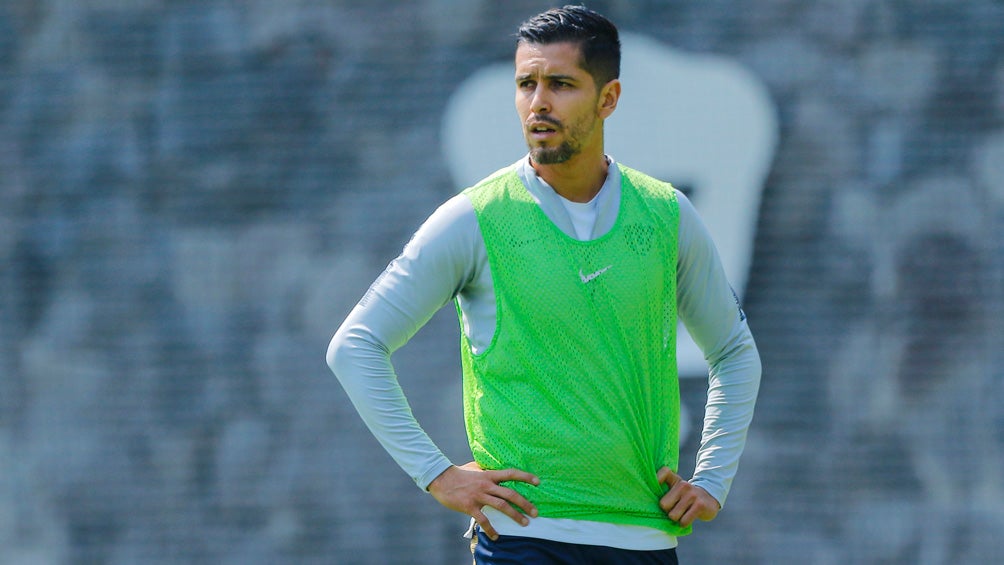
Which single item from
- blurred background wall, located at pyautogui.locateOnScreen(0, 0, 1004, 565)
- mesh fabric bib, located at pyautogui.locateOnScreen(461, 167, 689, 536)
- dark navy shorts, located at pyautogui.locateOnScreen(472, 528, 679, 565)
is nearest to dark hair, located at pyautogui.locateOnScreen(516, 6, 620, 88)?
mesh fabric bib, located at pyautogui.locateOnScreen(461, 167, 689, 536)

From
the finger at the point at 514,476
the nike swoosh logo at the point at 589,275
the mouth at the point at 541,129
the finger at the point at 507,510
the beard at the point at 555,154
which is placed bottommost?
the finger at the point at 507,510

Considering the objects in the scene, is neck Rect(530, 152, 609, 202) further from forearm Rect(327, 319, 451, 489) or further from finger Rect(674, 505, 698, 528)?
finger Rect(674, 505, 698, 528)

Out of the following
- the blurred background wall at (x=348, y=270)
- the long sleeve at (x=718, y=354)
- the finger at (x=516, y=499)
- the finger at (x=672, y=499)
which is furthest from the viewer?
the blurred background wall at (x=348, y=270)

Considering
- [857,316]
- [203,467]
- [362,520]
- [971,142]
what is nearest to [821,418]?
[857,316]

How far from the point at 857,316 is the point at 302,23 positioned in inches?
95.6

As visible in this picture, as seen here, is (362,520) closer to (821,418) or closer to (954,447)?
(821,418)

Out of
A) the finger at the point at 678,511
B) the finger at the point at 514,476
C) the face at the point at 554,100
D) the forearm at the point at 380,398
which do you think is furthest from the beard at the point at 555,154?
the finger at the point at 678,511

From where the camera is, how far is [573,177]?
2424 millimetres

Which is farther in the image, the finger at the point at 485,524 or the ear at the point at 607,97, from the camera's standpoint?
the ear at the point at 607,97

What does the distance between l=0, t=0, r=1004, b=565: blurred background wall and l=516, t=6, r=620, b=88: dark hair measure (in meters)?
2.34

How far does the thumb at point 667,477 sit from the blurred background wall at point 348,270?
2255 millimetres

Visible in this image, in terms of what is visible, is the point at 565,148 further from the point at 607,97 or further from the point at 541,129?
the point at 607,97

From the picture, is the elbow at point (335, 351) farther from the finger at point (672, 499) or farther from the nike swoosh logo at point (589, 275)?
the finger at point (672, 499)

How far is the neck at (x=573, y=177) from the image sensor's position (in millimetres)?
2414
